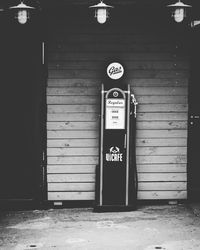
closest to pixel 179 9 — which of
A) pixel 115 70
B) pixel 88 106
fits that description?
pixel 115 70

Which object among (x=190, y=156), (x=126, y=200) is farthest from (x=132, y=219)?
(x=190, y=156)

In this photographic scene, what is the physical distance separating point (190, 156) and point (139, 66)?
2.11 m

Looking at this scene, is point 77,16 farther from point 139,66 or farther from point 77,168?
point 77,168

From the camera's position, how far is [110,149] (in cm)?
953

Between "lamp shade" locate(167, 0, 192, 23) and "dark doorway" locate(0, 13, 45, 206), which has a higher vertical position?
"lamp shade" locate(167, 0, 192, 23)

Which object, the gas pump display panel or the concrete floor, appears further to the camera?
the gas pump display panel

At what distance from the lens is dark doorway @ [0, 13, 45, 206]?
32.6ft

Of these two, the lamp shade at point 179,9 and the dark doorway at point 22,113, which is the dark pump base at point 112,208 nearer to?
the dark doorway at point 22,113

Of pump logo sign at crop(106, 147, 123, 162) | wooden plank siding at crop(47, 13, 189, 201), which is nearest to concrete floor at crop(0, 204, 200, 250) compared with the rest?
wooden plank siding at crop(47, 13, 189, 201)

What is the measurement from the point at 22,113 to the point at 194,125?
3515 millimetres

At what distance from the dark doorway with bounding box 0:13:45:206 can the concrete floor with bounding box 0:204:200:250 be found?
0.63 m

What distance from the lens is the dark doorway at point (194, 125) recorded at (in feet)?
33.5

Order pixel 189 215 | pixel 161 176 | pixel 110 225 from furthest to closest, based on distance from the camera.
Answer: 1. pixel 161 176
2. pixel 189 215
3. pixel 110 225

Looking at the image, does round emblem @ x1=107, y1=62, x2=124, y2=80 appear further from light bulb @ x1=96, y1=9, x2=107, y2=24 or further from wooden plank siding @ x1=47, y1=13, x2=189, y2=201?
light bulb @ x1=96, y1=9, x2=107, y2=24
